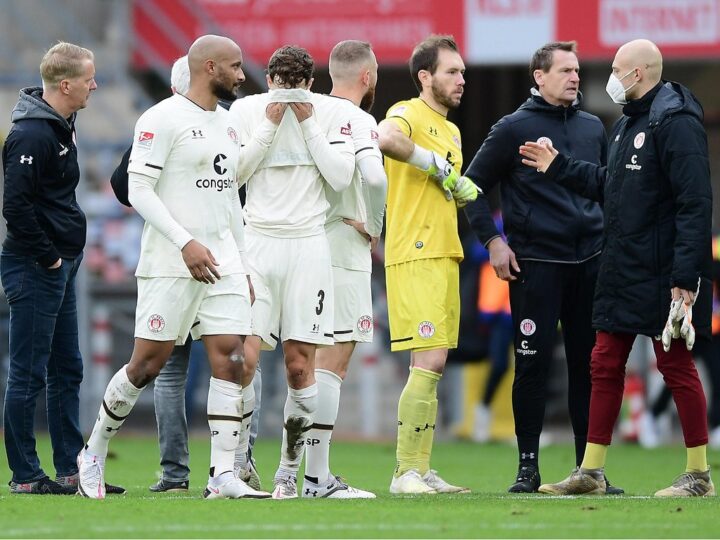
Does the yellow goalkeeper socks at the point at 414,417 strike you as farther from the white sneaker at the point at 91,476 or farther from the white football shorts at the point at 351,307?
the white sneaker at the point at 91,476

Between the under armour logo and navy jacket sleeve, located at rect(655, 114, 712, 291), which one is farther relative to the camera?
navy jacket sleeve, located at rect(655, 114, 712, 291)

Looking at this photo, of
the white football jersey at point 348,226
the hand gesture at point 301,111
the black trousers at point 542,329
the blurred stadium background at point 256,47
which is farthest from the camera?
the blurred stadium background at point 256,47

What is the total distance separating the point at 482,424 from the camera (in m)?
15.2

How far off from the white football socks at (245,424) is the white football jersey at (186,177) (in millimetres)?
842

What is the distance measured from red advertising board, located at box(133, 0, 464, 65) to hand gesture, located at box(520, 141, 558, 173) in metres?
8.38

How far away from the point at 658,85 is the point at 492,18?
878 centimetres

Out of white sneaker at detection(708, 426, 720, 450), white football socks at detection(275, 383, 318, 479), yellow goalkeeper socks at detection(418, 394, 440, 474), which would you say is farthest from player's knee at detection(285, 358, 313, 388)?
white sneaker at detection(708, 426, 720, 450)

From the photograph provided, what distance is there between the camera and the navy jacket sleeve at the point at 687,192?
26.3 feet

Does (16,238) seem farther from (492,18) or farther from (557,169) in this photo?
(492,18)

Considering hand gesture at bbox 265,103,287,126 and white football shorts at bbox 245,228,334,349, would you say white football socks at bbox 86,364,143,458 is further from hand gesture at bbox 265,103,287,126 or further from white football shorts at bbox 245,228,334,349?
hand gesture at bbox 265,103,287,126

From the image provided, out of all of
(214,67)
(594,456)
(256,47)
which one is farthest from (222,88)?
(256,47)

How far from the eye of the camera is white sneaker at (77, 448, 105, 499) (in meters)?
7.80

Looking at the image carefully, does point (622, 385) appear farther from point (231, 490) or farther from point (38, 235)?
point (38, 235)

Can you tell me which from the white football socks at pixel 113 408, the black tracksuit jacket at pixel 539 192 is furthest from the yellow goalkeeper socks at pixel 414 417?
the white football socks at pixel 113 408
